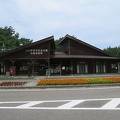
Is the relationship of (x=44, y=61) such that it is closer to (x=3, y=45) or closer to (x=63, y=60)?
(x=63, y=60)

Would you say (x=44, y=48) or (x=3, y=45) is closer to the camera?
(x=44, y=48)

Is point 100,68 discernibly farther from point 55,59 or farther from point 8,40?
point 8,40

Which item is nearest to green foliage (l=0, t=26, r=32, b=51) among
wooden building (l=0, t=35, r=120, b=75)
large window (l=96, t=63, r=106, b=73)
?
wooden building (l=0, t=35, r=120, b=75)

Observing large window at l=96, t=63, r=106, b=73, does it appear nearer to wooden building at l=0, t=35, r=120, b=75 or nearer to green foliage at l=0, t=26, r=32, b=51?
wooden building at l=0, t=35, r=120, b=75

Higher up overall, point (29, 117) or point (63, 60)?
point (63, 60)

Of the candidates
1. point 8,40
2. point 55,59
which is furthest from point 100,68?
point 8,40

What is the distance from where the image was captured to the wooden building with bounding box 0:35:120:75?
55.0 m

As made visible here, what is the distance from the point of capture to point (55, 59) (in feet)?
187

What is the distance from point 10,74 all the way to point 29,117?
40494mm

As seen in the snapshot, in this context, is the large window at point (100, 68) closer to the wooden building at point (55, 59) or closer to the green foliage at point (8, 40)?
the wooden building at point (55, 59)

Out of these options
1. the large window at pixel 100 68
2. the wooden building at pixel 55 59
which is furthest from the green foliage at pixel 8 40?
the large window at pixel 100 68

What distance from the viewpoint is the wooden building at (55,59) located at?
180 ft

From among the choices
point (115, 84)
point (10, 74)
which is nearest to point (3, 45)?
point (10, 74)

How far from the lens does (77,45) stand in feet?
206
